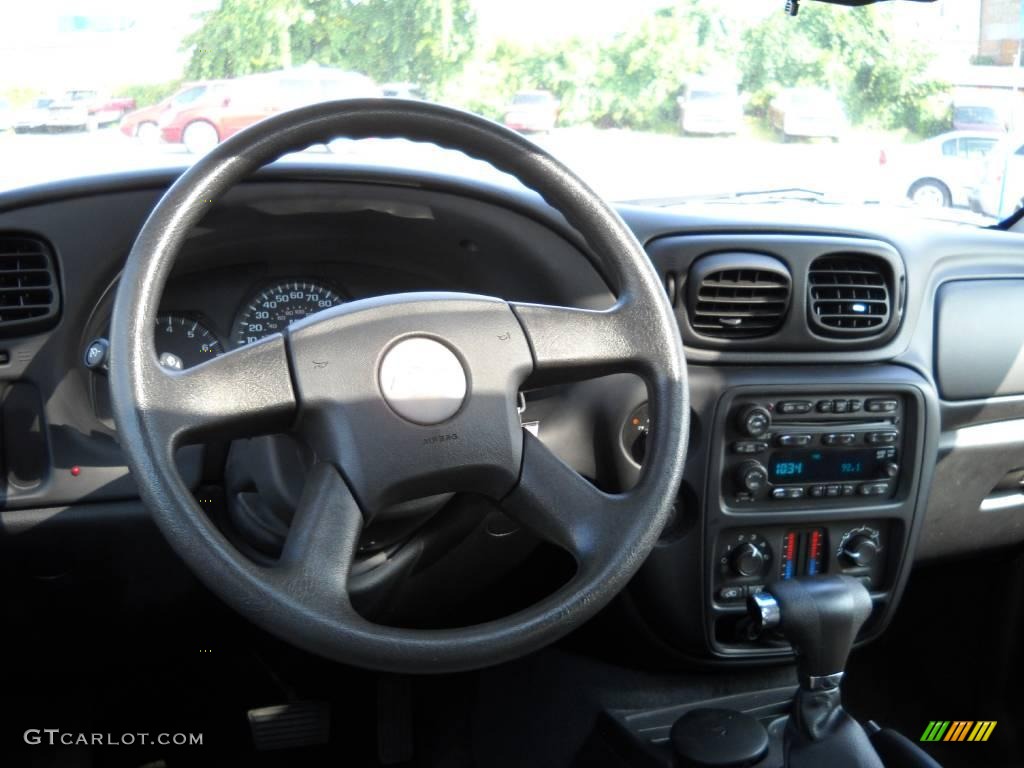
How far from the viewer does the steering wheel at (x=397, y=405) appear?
1330mm

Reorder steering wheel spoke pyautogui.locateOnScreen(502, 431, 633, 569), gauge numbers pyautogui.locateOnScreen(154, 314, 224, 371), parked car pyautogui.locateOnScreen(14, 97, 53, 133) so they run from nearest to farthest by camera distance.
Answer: steering wheel spoke pyautogui.locateOnScreen(502, 431, 633, 569) < gauge numbers pyautogui.locateOnScreen(154, 314, 224, 371) < parked car pyautogui.locateOnScreen(14, 97, 53, 133)

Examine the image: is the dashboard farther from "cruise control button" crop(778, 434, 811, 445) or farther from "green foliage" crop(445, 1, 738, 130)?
"green foliage" crop(445, 1, 738, 130)

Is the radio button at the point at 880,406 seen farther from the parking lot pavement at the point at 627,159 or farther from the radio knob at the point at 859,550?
the parking lot pavement at the point at 627,159

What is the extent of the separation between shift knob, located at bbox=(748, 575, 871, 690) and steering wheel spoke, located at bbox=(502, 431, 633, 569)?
0.40m

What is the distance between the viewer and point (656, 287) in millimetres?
1604

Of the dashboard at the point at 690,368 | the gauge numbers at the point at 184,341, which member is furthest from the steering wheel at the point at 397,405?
the gauge numbers at the point at 184,341

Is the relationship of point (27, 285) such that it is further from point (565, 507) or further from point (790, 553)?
point (790, 553)

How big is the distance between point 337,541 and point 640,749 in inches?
41.7

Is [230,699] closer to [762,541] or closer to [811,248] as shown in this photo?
[762,541]

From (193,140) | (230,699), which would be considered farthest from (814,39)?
(230,699)

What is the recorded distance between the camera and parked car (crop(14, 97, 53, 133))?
2.01 meters

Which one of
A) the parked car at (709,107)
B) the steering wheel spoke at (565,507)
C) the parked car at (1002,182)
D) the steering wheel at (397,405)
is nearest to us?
the steering wheel at (397,405)

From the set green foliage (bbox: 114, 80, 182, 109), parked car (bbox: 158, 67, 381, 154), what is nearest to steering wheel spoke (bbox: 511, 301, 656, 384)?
parked car (bbox: 158, 67, 381, 154)

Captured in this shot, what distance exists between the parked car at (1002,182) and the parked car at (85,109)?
1794mm
